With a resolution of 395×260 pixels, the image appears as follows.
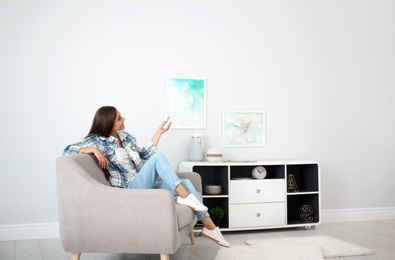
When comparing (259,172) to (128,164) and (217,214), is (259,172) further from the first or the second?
(128,164)

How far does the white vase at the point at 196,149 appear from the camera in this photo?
15.7 ft

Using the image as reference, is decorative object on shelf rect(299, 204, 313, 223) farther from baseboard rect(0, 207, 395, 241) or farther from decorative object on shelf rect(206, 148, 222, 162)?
decorative object on shelf rect(206, 148, 222, 162)

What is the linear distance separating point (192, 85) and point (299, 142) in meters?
1.26

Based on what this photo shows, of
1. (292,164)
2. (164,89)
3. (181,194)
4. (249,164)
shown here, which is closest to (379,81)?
(292,164)

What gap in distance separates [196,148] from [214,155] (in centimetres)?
18

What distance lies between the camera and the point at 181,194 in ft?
11.5

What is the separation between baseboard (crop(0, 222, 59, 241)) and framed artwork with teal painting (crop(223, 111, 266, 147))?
5.85 feet

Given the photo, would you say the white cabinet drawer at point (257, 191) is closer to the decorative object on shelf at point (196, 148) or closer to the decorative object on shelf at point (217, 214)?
the decorative object on shelf at point (217, 214)

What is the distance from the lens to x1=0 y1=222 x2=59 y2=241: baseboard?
441cm

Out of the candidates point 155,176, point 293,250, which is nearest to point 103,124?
point 155,176

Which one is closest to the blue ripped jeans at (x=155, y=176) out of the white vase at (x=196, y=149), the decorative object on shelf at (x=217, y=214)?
the decorative object on shelf at (x=217, y=214)

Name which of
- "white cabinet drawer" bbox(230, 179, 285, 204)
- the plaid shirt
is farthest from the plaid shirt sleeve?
"white cabinet drawer" bbox(230, 179, 285, 204)

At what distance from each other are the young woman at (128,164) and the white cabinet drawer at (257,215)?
2.87ft

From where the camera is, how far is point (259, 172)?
4.84 metres
